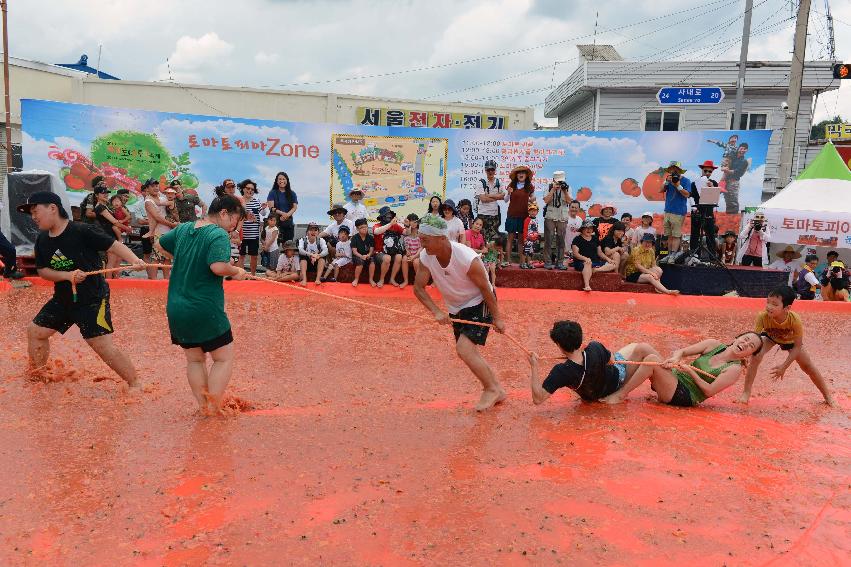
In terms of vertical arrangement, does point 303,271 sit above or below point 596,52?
below

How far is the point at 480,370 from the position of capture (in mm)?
5590

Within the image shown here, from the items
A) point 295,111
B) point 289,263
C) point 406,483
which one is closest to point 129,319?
point 289,263

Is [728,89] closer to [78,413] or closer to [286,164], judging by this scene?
[286,164]

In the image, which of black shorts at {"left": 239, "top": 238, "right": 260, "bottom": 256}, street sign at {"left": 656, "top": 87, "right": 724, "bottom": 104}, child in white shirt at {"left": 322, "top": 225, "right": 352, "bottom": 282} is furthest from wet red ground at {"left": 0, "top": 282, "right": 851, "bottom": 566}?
street sign at {"left": 656, "top": 87, "right": 724, "bottom": 104}

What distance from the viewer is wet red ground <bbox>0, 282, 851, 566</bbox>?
3.44 metres

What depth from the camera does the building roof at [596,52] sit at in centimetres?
2686

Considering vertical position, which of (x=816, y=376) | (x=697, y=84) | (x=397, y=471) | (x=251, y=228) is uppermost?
(x=697, y=84)

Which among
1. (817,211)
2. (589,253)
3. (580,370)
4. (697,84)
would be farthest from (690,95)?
(580,370)

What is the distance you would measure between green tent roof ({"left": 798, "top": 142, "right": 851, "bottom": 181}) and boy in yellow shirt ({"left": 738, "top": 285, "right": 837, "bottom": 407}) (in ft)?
32.3

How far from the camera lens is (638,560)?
337 centimetres

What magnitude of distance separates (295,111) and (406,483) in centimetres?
1799

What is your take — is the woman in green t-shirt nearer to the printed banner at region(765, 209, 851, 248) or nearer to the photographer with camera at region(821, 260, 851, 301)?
the photographer with camera at region(821, 260, 851, 301)

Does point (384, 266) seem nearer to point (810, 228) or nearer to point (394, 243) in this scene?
point (394, 243)

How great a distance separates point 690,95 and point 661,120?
117 centimetres
